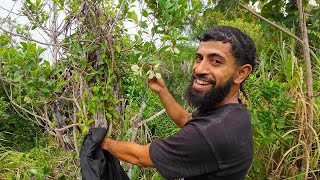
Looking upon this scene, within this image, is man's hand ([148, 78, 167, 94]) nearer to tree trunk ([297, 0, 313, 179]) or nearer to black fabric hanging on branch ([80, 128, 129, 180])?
black fabric hanging on branch ([80, 128, 129, 180])

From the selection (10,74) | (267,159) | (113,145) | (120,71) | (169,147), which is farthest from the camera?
(267,159)

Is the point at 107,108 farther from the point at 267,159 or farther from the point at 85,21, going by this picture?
the point at 267,159

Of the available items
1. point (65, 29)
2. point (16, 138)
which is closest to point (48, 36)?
point (65, 29)

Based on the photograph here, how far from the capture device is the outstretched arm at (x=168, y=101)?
6.93 feet

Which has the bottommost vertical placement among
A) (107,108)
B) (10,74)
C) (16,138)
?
(16,138)

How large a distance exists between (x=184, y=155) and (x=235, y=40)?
58 cm

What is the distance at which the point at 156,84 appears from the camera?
6.98ft

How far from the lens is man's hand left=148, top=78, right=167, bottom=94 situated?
2098mm

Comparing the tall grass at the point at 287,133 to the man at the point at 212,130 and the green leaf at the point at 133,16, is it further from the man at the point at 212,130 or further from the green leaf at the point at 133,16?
the green leaf at the point at 133,16

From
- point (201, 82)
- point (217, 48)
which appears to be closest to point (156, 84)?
point (201, 82)

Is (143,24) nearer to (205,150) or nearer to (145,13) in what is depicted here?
(145,13)

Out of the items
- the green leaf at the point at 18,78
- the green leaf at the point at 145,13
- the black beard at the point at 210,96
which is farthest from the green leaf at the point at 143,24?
the green leaf at the point at 18,78

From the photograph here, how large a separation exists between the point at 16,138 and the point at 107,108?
4.07m

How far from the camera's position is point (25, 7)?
1974 millimetres
